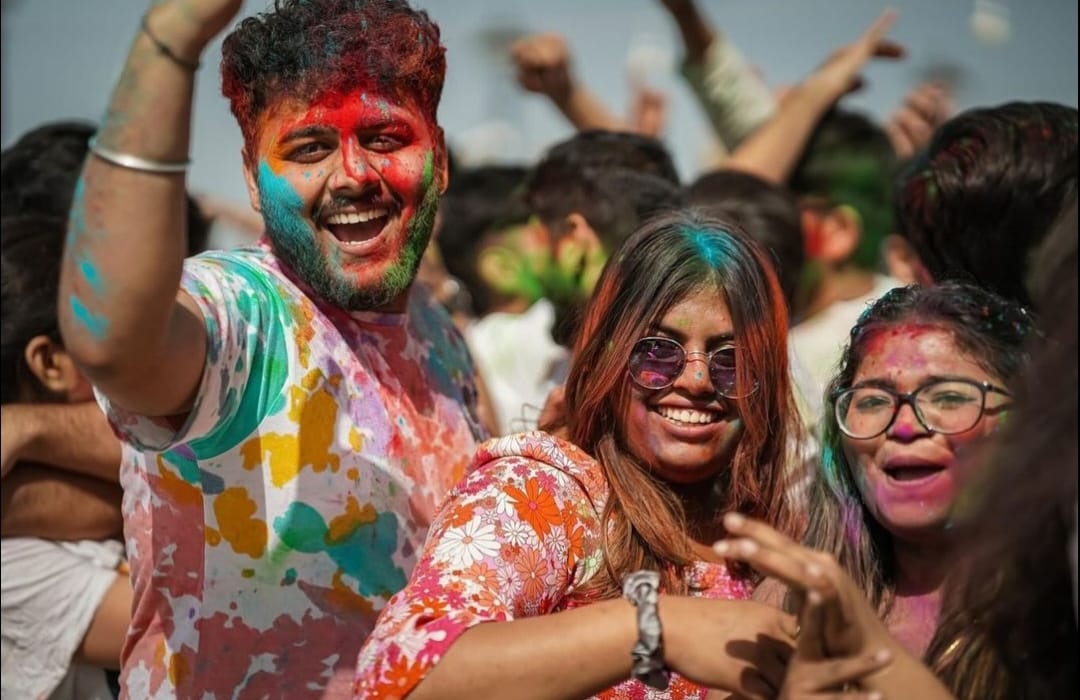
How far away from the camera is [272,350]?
2475mm

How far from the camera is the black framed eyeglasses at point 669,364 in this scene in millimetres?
2447

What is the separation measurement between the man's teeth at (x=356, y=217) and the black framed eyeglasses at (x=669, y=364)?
540 millimetres

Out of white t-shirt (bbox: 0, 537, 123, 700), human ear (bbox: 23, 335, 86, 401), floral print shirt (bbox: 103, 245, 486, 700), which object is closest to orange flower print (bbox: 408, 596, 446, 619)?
floral print shirt (bbox: 103, 245, 486, 700)

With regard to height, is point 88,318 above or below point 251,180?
below

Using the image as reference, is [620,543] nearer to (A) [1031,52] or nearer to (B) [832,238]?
(B) [832,238]

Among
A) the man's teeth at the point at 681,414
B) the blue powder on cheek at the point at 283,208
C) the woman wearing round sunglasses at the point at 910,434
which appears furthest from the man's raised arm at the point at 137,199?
the woman wearing round sunglasses at the point at 910,434

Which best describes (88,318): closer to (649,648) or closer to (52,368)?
(649,648)

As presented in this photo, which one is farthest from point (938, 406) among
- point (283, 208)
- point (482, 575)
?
point (283, 208)

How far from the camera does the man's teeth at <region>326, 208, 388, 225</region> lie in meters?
2.61

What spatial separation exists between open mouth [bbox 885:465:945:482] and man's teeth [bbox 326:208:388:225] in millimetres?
1003

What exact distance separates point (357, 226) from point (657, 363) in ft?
2.00

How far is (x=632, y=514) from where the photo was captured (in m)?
2.36

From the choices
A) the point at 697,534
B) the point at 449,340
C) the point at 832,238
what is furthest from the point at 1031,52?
the point at 697,534

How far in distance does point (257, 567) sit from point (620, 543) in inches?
25.1
